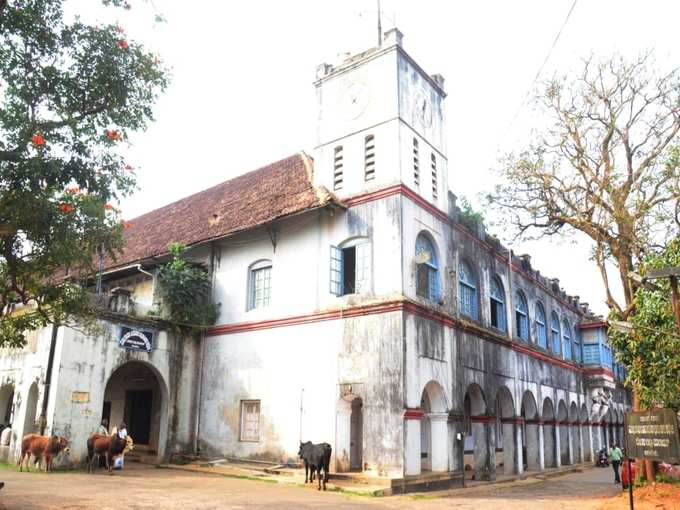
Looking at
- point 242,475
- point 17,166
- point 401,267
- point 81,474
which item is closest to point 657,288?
point 401,267

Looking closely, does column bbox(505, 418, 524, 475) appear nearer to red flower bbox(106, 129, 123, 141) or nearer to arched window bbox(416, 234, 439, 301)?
arched window bbox(416, 234, 439, 301)

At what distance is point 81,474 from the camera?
13781mm

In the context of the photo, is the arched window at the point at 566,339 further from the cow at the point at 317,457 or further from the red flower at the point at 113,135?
the red flower at the point at 113,135

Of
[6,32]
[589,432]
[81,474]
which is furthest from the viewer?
[589,432]

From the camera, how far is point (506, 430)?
65.2 feet

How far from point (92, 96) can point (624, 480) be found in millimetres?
14601

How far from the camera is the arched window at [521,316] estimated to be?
2258 centimetres

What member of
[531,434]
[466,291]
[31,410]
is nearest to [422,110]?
[466,291]

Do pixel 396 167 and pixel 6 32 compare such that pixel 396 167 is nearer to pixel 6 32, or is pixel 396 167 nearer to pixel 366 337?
pixel 366 337

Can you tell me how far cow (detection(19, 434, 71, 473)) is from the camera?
13.3 meters

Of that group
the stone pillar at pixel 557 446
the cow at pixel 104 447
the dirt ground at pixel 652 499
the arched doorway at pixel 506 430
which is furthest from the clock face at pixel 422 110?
the stone pillar at pixel 557 446

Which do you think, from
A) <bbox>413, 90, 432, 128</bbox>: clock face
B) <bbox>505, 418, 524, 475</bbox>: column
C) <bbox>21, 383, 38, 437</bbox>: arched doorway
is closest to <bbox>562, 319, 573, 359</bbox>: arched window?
<bbox>505, 418, 524, 475</bbox>: column

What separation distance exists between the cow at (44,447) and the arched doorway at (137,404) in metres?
4.90

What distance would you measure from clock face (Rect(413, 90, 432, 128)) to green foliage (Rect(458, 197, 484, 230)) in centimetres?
303
